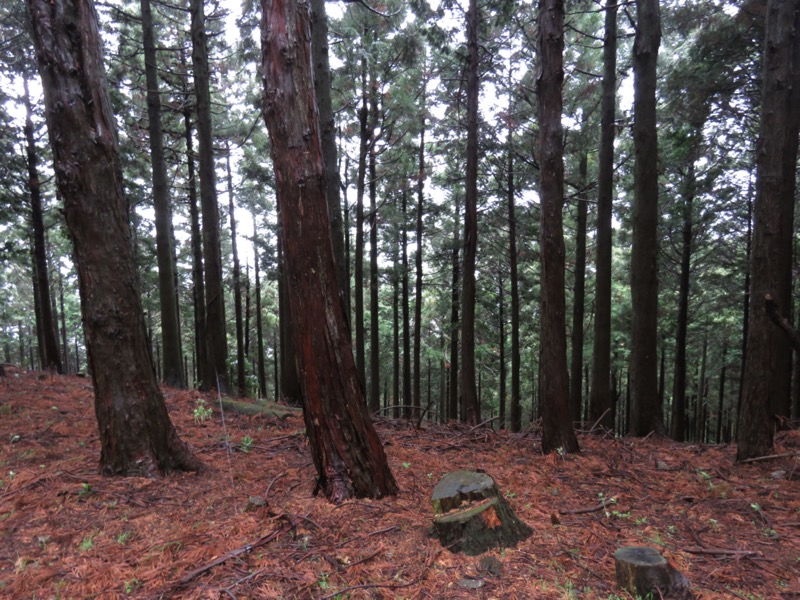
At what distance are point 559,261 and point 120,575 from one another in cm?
563

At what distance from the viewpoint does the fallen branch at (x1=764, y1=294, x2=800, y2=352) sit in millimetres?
4465

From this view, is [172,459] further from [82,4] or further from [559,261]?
[559,261]

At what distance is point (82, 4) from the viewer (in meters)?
4.23

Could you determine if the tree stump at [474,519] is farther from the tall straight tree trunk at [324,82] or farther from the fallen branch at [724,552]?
the tall straight tree trunk at [324,82]

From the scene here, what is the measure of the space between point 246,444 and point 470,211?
706cm

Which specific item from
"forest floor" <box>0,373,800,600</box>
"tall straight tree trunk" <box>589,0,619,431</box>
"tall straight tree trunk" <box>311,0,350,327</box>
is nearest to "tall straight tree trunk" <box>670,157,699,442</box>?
"tall straight tree trunk" <box>589,0,619,431</box>

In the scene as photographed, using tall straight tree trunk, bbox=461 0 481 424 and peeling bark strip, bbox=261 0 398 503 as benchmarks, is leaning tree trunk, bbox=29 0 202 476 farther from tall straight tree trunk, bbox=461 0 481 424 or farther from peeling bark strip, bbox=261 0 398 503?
tall straight tree trunk, bbox=461 0 481 424

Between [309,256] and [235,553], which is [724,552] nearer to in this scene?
[235,553]

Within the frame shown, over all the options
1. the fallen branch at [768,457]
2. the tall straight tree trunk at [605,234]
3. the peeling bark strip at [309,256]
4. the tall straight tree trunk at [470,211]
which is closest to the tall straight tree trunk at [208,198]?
the tall straight tree trunk at [470,211]

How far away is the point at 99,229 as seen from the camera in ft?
14.0

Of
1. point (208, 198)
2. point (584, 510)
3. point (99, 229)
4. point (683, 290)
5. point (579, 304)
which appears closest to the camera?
point (584, 510)

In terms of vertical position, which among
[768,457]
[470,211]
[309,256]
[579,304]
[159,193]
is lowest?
[768,457]

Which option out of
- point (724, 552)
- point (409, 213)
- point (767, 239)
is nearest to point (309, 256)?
point (724, 552)

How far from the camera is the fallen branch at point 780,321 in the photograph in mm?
4465
